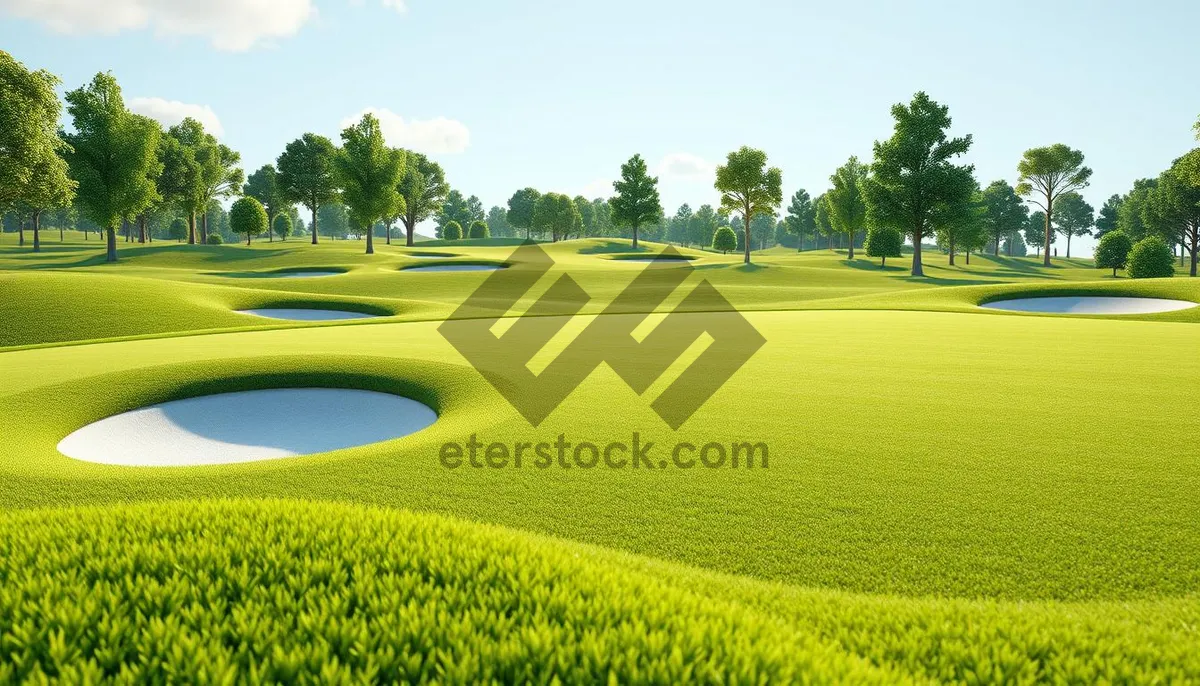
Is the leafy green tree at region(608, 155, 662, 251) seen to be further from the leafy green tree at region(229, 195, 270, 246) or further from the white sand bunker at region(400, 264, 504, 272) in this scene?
the leafy green tree at region(229, 195, 270, 246)

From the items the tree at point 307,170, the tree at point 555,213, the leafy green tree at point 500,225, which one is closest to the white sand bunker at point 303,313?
the tree at point 307,170

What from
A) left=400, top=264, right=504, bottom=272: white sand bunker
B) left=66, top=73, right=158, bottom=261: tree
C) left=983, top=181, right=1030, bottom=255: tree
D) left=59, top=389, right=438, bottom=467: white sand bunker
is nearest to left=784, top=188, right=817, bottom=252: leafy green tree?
left=983, top=181, right=1030, bottom=255: tree

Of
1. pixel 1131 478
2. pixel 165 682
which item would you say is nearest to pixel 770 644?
pixel 165 682

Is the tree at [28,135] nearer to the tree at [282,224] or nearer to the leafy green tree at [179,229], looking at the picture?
the tree at [282,224]

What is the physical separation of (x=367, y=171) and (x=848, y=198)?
5083 cm

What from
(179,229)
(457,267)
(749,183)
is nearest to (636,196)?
(749,183)

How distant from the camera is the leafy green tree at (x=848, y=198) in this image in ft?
229

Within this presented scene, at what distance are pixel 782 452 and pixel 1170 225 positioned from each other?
287ft

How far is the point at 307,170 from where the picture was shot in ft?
220

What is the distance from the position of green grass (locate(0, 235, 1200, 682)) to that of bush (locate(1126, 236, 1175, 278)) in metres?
41.8

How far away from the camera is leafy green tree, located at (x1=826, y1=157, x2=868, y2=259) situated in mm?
69875

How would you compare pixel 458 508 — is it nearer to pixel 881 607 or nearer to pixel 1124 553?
pixel 881 607

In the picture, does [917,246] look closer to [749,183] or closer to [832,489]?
[749,183]

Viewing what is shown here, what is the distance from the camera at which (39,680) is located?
8.15 ft
